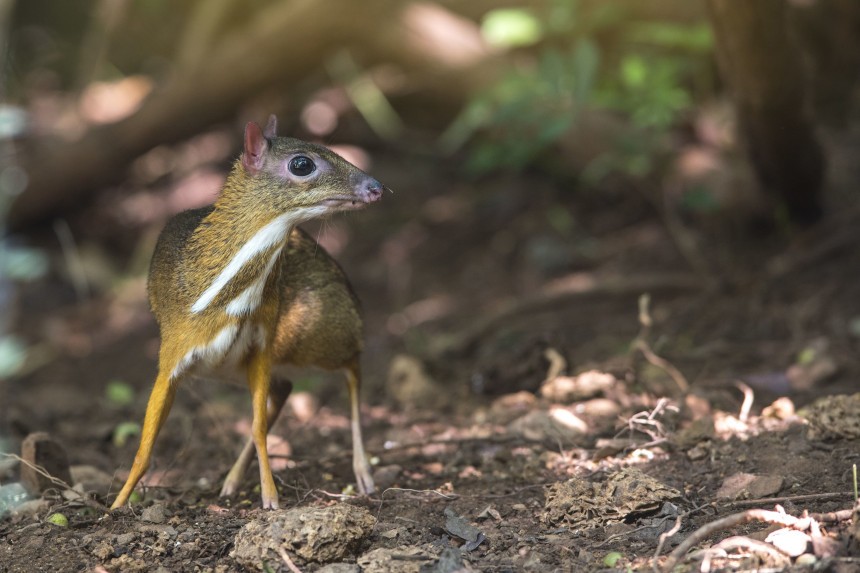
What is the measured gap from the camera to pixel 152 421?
380 centimetres

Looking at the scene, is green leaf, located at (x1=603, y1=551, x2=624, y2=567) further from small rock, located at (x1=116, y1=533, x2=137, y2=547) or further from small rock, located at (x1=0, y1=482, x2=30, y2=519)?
small rock, located at (x1=0, y1=482, x2=30, y2=519)

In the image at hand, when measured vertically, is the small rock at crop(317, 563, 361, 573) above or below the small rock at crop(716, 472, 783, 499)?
above

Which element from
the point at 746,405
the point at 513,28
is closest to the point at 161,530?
the point at 746,405

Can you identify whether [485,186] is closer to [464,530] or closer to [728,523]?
[464,530]

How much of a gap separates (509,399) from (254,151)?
77.9 inches

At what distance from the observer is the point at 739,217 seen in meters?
6.48

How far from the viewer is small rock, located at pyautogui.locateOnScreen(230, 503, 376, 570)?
312cm

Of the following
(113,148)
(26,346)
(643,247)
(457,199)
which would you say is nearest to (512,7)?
(457,199)

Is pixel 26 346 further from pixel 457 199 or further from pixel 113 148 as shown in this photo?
pixel 457 199

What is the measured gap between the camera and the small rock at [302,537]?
312cm

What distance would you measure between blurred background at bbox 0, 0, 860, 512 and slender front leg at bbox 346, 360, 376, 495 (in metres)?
0.22

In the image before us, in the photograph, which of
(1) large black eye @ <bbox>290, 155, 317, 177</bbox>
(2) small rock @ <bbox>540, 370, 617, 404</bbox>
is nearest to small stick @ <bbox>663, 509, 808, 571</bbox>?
(2) small rock @ <bbox>540, 370, 617, 404</bbox>

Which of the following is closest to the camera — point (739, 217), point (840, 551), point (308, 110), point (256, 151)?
point (840, 551)

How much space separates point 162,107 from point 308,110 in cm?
125
